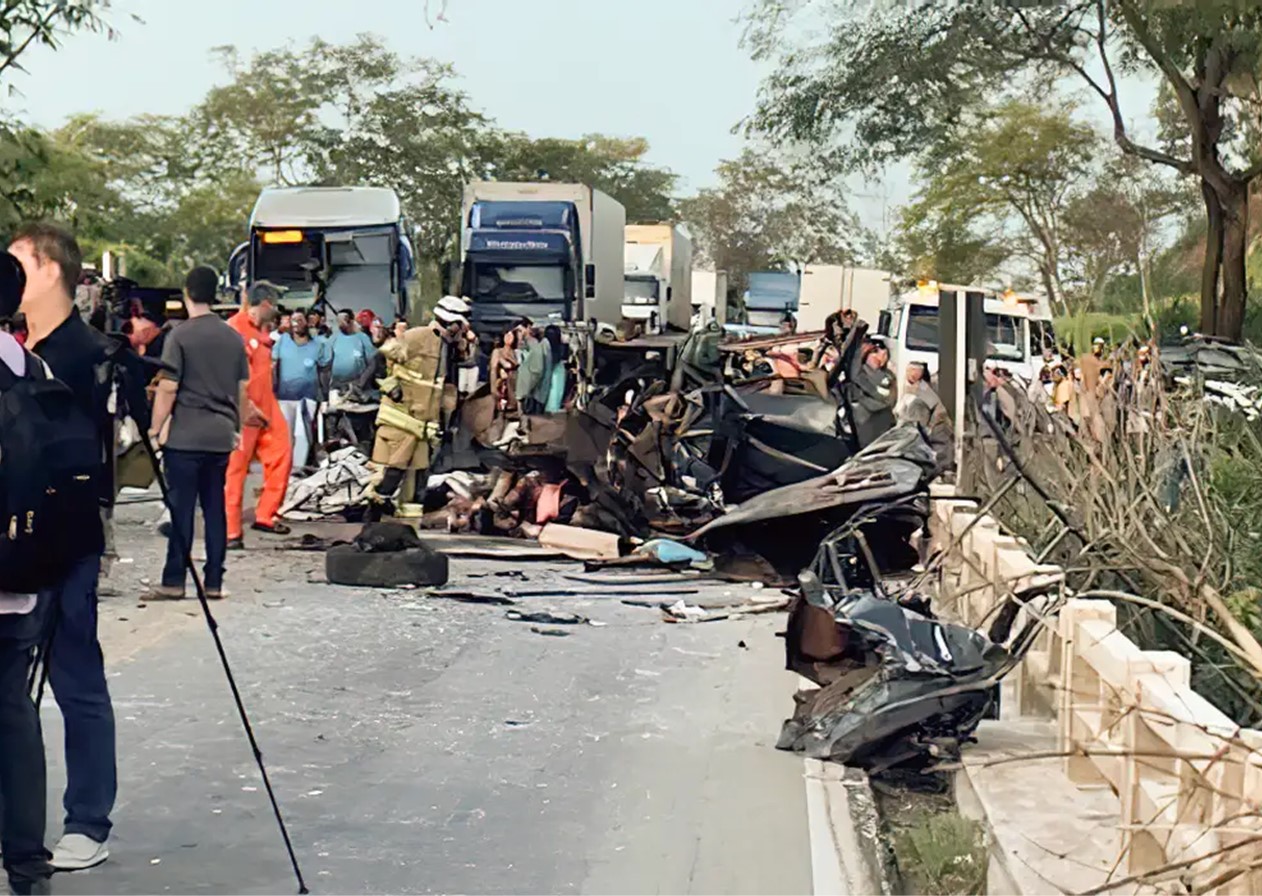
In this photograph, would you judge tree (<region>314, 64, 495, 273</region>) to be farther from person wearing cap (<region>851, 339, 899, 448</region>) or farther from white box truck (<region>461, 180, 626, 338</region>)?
person wearing cap (<region>851, 339, 899, 448</region>)

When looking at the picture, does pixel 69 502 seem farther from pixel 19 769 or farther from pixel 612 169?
pixel 612 169

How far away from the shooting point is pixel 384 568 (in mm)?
12297

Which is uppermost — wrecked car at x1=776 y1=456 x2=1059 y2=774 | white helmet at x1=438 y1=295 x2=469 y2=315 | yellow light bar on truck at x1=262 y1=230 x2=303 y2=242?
yellow light bar on truck at x1=262 y1=230 x2=303 y2=242

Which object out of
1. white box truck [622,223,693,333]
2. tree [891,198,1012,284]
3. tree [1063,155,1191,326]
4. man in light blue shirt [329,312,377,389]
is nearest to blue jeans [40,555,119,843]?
man in light blue shirt [329,312,377,389]

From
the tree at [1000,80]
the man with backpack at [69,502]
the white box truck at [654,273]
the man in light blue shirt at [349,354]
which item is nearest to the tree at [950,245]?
the white box truck at [654,273]

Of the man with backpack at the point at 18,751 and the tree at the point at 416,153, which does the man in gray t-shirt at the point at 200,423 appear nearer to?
the man with backpack at the point at 18,751

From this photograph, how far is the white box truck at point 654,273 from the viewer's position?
45.9m

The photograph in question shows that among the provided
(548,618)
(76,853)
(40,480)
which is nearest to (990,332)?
(548,618)

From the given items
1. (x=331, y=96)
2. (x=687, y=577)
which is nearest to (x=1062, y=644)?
(x=687, y=577)

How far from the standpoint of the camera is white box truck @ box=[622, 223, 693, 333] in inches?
1807

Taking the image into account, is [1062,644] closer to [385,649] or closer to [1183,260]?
[385,649]

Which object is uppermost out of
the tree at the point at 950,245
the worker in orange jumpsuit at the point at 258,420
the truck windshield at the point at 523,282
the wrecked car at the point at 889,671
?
the tree at the point at 950,245

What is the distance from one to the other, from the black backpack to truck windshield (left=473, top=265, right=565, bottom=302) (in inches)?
1034

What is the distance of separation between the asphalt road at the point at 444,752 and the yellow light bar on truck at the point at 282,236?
767 inches
